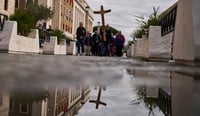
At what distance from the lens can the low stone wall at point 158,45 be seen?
52.2 ft

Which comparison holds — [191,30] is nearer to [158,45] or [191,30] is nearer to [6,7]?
[158,45]

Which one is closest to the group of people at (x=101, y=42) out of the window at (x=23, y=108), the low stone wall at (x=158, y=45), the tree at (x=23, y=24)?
the tree at (x=23, y=24)

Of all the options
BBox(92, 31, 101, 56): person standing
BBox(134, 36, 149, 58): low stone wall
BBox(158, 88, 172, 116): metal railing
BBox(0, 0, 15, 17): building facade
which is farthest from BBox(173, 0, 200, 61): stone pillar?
BBox(0, 0, 15, 17): building facade

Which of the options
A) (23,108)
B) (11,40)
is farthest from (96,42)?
(23,108)

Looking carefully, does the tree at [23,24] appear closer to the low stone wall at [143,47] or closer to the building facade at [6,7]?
the low stone wall at [143,47]

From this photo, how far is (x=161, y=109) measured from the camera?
215 centimetres

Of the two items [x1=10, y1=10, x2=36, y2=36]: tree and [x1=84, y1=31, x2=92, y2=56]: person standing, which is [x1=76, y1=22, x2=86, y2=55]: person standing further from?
[x1=10, y1=10, x2=36, y2=36]: tree

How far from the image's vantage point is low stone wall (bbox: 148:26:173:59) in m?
15.9

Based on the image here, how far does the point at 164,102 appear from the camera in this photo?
8.13ft

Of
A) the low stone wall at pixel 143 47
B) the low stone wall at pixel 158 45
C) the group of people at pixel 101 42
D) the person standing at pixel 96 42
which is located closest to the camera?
the low stone wall at pixel 158 45

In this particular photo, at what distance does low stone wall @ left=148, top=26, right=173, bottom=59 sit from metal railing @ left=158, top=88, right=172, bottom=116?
12.6 metres

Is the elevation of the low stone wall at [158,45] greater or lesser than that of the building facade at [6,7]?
lesser

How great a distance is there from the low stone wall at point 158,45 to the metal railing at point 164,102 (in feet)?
41.4

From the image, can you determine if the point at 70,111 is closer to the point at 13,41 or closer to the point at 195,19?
the point at 195,19
